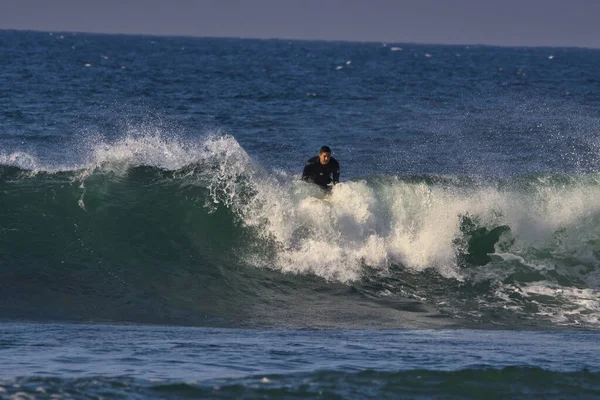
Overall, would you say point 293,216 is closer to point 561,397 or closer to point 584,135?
point 561,397

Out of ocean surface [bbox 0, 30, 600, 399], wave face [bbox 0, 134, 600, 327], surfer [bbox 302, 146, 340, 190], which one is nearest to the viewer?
ocean surface [bbox 0, 30, 600, 399]

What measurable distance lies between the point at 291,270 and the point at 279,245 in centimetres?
61

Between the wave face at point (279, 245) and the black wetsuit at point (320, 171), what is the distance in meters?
0.26

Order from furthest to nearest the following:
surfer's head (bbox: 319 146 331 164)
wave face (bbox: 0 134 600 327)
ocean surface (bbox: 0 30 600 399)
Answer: surfer's head (bbox: 319 146 331 164), wave face (bbox: 0 134 600 327), ocean surface (bbox: 0 30 600 399)

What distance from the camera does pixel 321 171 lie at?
13883mm

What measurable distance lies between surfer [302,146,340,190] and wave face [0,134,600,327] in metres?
0.26

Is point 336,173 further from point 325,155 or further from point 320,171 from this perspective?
point 325,155

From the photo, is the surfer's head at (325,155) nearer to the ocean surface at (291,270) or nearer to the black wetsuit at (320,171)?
the black wetsuit at (320,171)

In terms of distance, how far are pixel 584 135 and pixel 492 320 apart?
52.7 feet

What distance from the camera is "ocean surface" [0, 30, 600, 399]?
757 centimetres

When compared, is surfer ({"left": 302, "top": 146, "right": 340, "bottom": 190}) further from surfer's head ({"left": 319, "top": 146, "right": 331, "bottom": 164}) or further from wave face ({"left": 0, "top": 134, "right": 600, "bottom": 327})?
wave face ({"left": 0, "top": 134, "right": 600, "bottom": 327})

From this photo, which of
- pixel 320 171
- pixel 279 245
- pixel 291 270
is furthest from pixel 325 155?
pixel 291 270

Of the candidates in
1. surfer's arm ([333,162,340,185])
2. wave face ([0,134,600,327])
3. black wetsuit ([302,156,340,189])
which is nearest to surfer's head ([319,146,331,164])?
black wetsuit ([302,156,340,189])

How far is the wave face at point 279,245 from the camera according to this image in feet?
38.2
